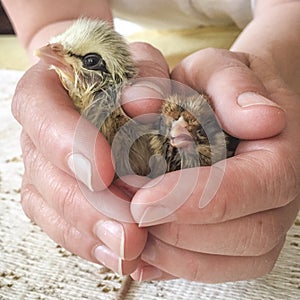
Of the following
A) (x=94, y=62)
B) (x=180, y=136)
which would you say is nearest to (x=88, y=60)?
(x=94, y=62)

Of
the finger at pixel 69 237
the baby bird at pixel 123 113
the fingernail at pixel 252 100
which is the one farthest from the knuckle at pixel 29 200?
the fingernail at pixel 252 100

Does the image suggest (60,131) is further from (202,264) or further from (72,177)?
(202,264)

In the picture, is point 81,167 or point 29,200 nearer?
point 81,167

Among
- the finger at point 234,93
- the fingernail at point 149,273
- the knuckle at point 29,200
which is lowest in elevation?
the fingernail at point 149,273

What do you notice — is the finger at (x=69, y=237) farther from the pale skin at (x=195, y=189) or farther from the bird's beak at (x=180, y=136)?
the bird's beak at (x=180, y=136)

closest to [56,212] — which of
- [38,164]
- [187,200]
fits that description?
[38,164]

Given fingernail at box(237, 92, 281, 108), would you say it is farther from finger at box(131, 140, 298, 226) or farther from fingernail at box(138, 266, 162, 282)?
fingernail at box(138, 266, 162, 282)

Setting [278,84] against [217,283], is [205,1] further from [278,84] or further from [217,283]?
[217,283]
